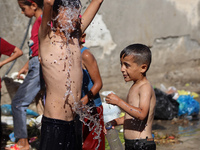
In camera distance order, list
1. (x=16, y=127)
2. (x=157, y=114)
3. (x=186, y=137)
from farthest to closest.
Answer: (x=157, y=114) → (x=186, y=137) → (x=16, y=127)

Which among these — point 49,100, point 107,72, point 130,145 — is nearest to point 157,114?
point 107,72

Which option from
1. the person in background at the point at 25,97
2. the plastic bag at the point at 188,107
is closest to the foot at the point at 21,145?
the person in background at the point at 25,97

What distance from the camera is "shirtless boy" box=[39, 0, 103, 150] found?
2648 millimetres

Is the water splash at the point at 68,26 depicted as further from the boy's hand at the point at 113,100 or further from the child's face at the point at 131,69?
the child's face at the point at 131,69

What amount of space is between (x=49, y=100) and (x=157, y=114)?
2.74 meters

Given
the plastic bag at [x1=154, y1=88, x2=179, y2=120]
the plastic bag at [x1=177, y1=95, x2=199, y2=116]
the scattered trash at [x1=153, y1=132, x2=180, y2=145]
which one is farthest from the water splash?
the plastic bag at [x1=177, y1=95, x2=199, y2=116]

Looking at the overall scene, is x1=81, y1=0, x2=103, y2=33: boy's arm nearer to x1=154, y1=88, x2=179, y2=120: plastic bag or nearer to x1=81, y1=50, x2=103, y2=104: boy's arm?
x1=81, y1=50, x2=103, y2=104: boy's arm

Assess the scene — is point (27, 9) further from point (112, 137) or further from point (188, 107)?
point (188, 107)

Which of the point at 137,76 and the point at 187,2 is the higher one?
the point at 187,2

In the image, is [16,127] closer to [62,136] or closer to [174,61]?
[62,136]

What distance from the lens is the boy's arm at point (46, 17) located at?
2473mm

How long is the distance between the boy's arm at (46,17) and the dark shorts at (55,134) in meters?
0.67

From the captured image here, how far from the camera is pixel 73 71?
273 cm

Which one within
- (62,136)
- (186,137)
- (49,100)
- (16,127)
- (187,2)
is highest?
(187,2)
